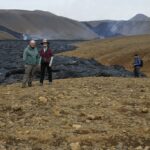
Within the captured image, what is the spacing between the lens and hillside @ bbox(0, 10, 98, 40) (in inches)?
6447

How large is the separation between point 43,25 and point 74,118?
162981 mm

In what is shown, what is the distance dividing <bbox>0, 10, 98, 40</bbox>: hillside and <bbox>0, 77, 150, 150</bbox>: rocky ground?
139807 millimetres

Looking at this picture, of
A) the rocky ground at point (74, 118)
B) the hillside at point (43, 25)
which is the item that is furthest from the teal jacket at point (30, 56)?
the hillside at point (43, 25)

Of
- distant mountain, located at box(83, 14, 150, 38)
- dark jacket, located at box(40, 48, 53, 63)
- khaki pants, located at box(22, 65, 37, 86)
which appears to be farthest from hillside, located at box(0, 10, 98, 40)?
khaki pants, located at box(22, 65, 37, 86)

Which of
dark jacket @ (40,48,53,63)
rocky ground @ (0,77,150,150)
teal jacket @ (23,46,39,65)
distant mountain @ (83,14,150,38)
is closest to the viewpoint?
rocky ground @ (0,77,150,150)

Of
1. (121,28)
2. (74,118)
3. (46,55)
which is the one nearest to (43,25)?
(121,28)

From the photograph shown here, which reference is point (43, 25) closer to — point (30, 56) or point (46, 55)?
point (46, 55)

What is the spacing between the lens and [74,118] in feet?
43.4

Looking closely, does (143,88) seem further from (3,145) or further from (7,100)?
(3,145)

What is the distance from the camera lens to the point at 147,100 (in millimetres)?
15227

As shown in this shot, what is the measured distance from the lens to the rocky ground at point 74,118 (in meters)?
11.7

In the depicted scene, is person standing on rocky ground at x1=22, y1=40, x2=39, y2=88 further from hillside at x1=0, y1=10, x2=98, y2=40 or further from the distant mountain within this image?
the distant mountain

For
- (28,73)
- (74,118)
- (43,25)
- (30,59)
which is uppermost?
(43,25)

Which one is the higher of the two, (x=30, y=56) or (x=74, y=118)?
(x=30, y=56)
